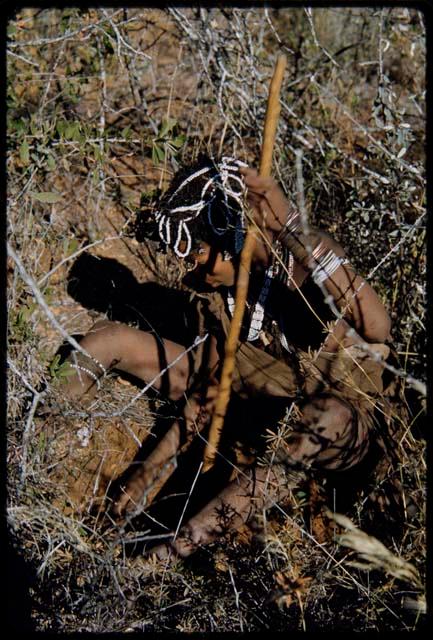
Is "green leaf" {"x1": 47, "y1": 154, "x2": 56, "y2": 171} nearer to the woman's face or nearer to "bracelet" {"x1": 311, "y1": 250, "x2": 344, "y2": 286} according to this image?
the woman's face

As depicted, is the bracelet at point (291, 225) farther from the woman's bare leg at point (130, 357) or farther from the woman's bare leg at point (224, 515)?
the woman's bare leg at point (130, 357)

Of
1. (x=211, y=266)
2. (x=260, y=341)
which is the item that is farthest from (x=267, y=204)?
(x=260, y=341)

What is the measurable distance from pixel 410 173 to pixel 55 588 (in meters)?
1.84

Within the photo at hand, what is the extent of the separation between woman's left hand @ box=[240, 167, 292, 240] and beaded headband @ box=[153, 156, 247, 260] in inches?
5.4

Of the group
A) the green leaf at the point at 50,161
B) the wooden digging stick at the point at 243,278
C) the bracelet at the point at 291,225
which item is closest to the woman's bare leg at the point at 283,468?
the wooden digging stick at the point at 243,278

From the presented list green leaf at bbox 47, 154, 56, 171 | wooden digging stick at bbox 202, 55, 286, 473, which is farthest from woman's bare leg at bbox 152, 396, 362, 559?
green leaf at bbox 47, 154, 56, 171

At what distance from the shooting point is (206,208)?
2295 mm

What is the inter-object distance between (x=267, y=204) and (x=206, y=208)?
307 millimetres

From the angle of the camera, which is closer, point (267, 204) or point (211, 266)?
point (267, 204)

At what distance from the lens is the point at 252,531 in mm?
1985

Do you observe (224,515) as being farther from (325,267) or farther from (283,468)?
(325,267)

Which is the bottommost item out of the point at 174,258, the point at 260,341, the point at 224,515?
the point at 224,515

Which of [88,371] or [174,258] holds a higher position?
[174,258]

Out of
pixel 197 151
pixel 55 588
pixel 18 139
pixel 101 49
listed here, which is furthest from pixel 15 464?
pixel 101 49
